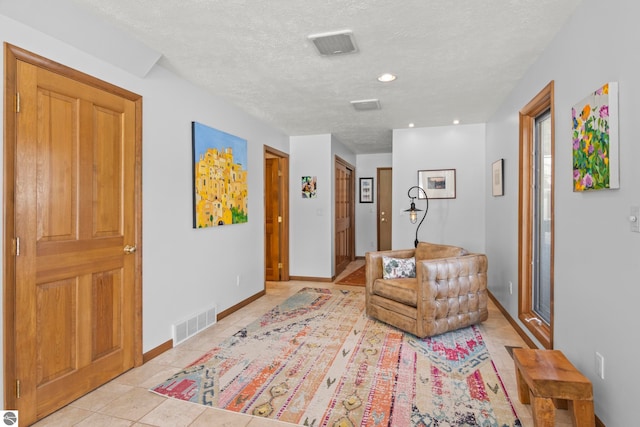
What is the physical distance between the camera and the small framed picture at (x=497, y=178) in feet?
12.8

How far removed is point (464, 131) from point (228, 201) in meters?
3.40

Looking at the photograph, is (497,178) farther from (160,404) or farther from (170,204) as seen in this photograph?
(160,404)

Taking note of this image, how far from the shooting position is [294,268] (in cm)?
581

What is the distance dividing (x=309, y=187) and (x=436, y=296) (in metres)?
3.07

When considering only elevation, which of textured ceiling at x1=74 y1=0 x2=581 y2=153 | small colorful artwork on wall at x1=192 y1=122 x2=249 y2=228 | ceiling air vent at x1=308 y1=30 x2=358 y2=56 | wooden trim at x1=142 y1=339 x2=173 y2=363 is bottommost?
wooden trim at x1=142 y1=339 x2=173 y2=363

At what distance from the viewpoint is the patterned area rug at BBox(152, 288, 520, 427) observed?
2070 millimetres

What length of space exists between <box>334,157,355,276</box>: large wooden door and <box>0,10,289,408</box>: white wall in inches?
96.6

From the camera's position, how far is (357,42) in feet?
8.21

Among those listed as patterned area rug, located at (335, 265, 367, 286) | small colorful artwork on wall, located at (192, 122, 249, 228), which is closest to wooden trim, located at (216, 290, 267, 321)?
small colorful artwork on wall, located at (192, 122, 249, 228)

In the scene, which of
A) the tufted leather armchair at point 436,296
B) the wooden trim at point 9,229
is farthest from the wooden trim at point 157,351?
the tufted leather armchair at point 436,296

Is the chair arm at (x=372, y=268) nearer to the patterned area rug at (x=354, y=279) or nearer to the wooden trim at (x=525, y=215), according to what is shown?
the wooden trim at (x=525, y=215)

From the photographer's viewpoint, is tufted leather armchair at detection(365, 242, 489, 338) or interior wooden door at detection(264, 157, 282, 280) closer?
tufted leather armchair at detection(365, 242, 489, 338)

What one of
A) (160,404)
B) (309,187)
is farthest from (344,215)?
(160,404)

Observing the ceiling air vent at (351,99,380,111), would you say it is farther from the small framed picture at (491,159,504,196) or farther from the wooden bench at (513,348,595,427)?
the wooden bench at (513,348,595,427)
